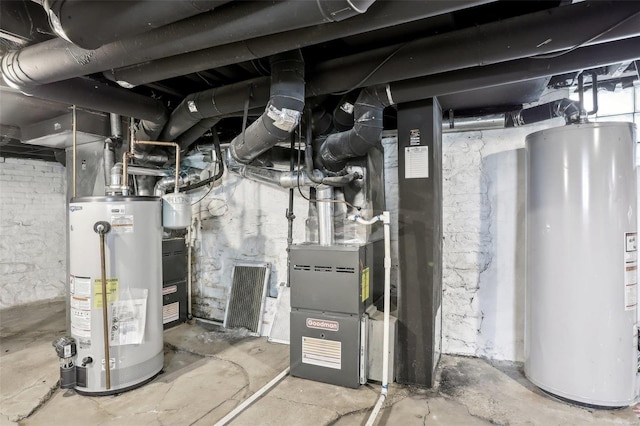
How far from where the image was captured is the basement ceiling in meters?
1.10

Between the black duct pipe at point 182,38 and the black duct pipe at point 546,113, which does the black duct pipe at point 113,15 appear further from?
the black duct pipe at point 546,113

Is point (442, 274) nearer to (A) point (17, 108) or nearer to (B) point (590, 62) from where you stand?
(B) point (590, 62)

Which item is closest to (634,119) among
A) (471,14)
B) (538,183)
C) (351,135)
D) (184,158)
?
(538,183)

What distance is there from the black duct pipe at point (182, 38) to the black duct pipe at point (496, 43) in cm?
63

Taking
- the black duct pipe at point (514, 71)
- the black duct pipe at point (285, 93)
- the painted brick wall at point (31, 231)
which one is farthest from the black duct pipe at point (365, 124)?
the painted brick wall at point (31, 231)

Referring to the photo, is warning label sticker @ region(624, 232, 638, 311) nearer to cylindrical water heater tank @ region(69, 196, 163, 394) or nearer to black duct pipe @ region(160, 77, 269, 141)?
black duct pipe @ region(160, 77, 269, 141)

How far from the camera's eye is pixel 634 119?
6.97 feet

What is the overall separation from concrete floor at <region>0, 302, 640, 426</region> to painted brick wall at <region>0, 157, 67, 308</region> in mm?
2020

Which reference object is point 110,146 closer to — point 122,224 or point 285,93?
point 122,224

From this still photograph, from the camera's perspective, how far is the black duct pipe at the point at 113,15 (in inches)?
40.3

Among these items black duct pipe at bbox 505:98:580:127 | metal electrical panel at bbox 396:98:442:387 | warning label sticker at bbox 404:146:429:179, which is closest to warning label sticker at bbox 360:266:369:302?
metal electrical panel at bbox 396:98:442:387

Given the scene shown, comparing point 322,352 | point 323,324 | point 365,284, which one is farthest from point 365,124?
point 322,352

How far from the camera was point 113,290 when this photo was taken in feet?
6.55

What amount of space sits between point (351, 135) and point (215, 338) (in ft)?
6.69
